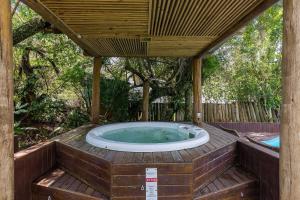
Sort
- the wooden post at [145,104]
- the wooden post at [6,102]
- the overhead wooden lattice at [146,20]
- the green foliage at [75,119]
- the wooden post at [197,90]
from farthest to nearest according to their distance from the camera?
the green foliage at [75,119]
the wooden post at [145,104]
the wooden post at [197,90]
the overhead wooden lattice at [146,20]
the wooden post at [6,102]

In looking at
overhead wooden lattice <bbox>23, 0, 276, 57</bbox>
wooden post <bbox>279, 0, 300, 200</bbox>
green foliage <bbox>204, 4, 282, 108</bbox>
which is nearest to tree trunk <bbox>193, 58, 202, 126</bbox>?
overhead wooden lattice <bbox>23, 0, 276, 57</bbox>

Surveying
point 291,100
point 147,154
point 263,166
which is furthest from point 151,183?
point 291,100

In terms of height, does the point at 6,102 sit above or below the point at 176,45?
below

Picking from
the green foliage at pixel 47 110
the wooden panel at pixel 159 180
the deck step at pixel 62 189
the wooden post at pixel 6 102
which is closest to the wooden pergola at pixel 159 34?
the wooden post at pixel 6 102

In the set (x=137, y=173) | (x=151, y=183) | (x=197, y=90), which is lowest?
(x=151, y=183)

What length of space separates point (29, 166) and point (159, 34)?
8.82 ft

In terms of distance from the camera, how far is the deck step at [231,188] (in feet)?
10.2

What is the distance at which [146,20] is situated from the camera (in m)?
3.25

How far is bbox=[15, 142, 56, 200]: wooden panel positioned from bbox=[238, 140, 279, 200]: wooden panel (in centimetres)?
306

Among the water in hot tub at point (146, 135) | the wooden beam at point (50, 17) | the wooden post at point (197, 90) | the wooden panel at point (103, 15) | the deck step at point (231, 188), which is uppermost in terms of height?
the wooden panel at point (103, 15)

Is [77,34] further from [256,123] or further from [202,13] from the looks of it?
[256,123]

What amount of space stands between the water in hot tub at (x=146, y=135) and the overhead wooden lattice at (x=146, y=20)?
1787 mm

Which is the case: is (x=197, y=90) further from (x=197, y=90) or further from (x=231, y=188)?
(x=231, y=188)

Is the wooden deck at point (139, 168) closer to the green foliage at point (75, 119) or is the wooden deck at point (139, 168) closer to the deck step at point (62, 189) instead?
the deck step at point (62, 189)
